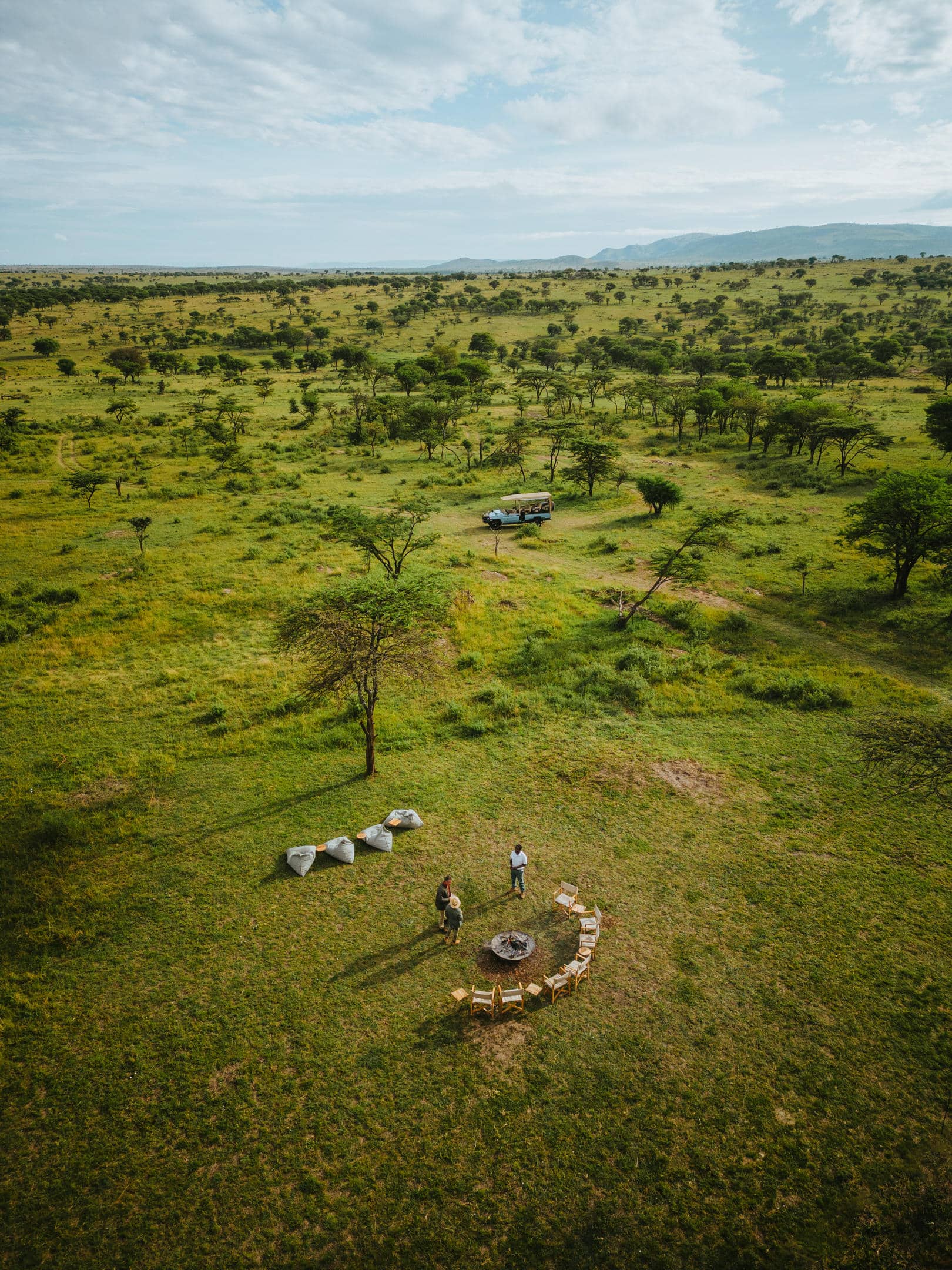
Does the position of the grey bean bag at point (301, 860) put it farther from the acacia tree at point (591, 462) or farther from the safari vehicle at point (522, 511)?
the acacia tree at point (591, 462)

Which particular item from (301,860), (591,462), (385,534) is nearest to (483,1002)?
(301,860)

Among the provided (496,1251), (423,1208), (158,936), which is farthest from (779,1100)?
(158,936)

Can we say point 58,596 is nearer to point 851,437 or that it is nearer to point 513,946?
point 513,946

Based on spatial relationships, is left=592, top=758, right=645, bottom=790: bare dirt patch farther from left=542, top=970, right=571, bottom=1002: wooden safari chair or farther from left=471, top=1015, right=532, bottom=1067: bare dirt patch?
left=471, top=1015, right=532, bottom=1067: bare dirt patch

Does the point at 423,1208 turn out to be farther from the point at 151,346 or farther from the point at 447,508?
the point at 151,346

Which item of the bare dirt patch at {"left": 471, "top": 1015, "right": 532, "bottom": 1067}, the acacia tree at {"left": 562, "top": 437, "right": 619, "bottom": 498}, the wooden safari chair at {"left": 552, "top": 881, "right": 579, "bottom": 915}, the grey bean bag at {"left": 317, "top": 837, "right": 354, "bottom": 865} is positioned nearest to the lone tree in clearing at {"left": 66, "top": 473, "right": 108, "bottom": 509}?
the acacia tree at {"left": 562, "top": 437, "right": 619, "bottom": 498}
